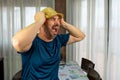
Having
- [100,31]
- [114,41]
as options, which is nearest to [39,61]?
[114,41]

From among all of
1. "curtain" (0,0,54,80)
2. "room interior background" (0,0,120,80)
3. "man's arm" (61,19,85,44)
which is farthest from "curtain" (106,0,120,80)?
"man's arm" (61,19,85,44)

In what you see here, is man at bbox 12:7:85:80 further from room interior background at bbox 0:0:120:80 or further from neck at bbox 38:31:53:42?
room interior background at bbox 0:0:120:80

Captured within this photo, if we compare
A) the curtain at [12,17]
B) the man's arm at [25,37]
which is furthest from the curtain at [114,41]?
the man's arm at [25,37]

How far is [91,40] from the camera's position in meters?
3.31

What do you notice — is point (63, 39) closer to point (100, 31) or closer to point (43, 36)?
point (43, 36)

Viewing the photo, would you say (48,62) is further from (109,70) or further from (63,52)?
(63,52)

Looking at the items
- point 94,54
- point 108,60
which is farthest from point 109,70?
point 94,54

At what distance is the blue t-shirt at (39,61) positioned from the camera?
3.25 ft

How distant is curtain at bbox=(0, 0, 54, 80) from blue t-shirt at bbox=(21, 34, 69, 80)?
9.03 ft

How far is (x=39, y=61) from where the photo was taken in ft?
3.22

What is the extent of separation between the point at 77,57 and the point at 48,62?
2.77 metres

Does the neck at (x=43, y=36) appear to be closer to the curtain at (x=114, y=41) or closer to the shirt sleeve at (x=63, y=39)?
the shirt sleeve at (x=63, y=39)

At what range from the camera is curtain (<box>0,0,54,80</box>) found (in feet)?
12.1

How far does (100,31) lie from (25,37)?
7.59 feet
